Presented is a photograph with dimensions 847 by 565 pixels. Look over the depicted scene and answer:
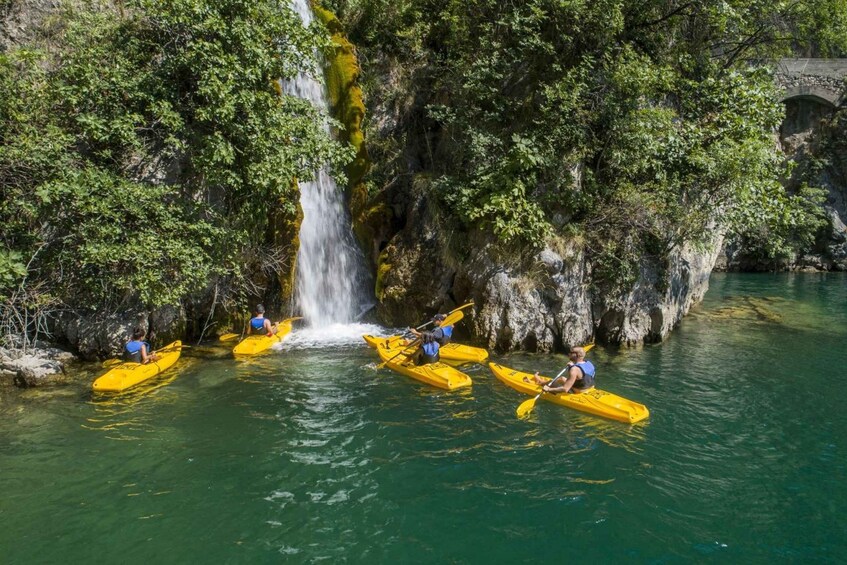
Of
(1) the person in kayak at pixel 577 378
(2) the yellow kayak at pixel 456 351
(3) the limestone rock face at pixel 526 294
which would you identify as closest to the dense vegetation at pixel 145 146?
(3) the limestone rock face at pixel 526 294

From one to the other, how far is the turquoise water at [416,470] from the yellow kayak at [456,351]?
16.6 inches

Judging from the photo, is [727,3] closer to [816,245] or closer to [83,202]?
[83,202]

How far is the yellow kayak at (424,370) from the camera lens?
1050 centimetres

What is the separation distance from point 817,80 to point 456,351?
95.7 feet

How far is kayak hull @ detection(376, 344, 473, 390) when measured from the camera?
34.4ft

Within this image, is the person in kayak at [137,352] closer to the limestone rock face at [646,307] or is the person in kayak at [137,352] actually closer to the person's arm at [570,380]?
the person's arm at [570,380]

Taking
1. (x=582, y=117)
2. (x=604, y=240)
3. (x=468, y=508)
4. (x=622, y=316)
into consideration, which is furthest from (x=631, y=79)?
(x=468, y=508)

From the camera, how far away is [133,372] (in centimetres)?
1079

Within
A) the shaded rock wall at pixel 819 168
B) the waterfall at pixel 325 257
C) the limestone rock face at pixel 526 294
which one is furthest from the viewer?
the shaded rock wall at pixel 819 168

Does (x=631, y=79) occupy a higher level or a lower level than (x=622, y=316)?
higher

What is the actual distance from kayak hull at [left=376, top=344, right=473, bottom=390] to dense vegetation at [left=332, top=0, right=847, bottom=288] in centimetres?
348

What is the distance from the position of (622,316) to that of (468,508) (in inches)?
321

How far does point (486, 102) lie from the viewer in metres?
14.5

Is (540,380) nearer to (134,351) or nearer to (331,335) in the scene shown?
(331,335)
